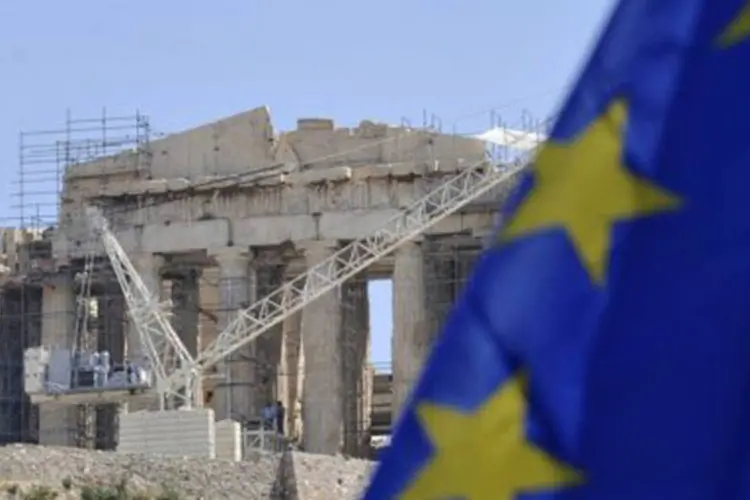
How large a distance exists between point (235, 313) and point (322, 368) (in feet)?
7.66

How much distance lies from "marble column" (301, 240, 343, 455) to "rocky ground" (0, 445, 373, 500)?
1013 centimetres

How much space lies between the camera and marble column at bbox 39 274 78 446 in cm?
5722

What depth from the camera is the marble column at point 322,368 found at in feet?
179

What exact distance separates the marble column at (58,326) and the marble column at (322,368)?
5151 millimetres

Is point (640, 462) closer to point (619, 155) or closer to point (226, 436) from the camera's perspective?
point (619, 155)

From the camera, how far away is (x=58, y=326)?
194 feet

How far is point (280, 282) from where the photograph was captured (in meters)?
59.4

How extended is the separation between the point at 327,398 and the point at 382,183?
4563 millimetres

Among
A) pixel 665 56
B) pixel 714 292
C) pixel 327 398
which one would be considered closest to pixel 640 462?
pixel 714 292

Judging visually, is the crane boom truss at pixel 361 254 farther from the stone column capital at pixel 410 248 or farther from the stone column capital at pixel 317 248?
the stone column capital at pixel 410 248

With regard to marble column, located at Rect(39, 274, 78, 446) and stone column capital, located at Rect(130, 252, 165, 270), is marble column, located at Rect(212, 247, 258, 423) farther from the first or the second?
marble column, located at Rect(39, 274, 78, 446)

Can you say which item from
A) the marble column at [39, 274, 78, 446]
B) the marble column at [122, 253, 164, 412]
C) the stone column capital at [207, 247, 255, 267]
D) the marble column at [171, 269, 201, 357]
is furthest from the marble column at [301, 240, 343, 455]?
the marble column at [39, 274, 78, 446]

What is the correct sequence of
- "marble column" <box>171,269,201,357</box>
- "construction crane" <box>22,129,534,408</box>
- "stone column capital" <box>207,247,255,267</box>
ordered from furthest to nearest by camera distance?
1. "marble column" <box>171,269,201,357</box>
2. "stone column capital" <box>207,247,255,267</box>
3. "construction crane" <box>22,129,534,408</box>

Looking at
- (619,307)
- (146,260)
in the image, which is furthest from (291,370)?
(619,307)
